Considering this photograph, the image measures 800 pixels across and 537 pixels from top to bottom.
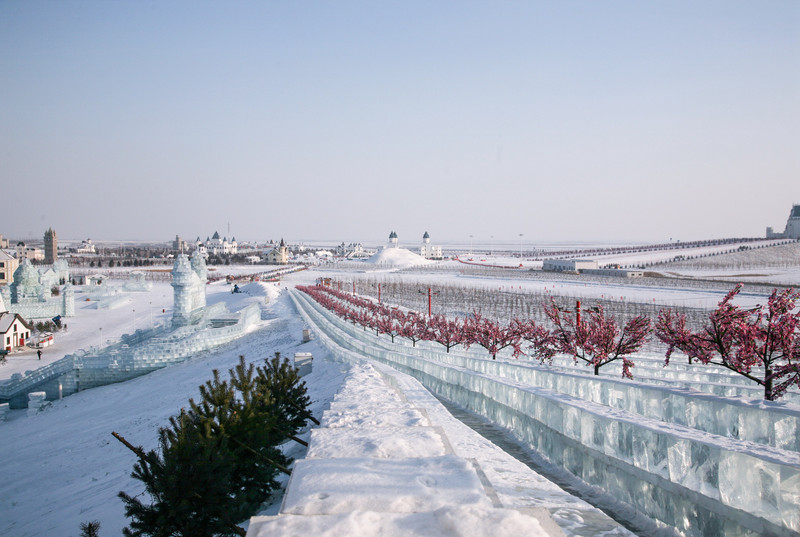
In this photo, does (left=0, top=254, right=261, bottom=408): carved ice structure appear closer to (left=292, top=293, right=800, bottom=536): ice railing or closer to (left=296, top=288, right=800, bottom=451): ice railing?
(left=296, top=288, right=800, bottom=451): ice railing

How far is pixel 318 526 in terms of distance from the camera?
3521mm

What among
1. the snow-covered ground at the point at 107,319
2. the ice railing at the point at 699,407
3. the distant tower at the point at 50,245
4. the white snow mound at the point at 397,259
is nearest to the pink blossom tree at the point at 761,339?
the ice railing at the point at 699,407

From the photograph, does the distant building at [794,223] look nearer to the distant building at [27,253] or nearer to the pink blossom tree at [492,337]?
the pink blossom tree at [492,337]

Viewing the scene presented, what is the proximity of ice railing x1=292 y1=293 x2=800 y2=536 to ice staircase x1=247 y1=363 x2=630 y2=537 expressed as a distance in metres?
0.77

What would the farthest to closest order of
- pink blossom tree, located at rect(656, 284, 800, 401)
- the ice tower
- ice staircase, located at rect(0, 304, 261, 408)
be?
the ice tower < ice staircase, located at rect(0, 304, 261, 408) < pink blossom tree, located at rect(656, 284, 800, 401)

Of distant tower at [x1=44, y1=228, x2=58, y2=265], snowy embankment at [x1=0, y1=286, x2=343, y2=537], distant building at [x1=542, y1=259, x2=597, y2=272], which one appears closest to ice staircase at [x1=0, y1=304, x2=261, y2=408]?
snowy embankment at [x1=0, y1=286, x2=343, y2=537]

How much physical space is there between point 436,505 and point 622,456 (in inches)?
109

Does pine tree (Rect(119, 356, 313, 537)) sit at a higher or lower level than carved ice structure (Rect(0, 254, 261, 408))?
higher

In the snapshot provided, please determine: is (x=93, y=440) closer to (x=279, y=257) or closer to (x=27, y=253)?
(x=279, y=257)

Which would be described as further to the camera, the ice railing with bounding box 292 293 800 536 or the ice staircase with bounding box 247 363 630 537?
A: the ice railing with bounding box 292 293 800 536

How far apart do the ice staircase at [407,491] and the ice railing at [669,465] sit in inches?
30.4

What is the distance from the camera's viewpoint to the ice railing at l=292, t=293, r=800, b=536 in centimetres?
399

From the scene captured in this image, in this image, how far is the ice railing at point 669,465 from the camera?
3.99 metres

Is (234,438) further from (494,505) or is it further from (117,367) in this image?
(117,367)
